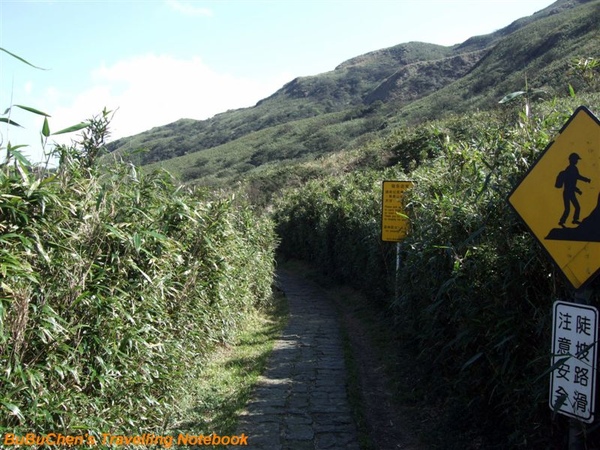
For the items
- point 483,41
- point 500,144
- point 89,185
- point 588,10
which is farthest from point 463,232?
point 483,41

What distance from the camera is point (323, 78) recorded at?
113500mm

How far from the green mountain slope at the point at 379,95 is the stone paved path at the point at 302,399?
3228 millimetres

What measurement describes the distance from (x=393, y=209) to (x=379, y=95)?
74.9 metres

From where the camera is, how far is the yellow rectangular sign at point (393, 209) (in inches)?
333

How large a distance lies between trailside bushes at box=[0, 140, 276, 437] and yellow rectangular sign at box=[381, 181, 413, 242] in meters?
4.24

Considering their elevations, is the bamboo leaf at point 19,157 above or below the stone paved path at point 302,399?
above

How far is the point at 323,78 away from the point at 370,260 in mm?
108931

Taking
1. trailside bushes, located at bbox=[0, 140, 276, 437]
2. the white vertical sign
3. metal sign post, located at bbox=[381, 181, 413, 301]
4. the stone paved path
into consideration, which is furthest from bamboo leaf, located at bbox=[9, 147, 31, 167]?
metal sign post, located at bbox=[381, 181, 413, 301]

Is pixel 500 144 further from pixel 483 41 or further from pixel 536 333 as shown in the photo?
pixel 483 41

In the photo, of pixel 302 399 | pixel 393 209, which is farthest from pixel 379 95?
pixel 302 399

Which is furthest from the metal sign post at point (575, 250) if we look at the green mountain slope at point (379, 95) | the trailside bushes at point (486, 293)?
the green mountain slope at point (379, 95)

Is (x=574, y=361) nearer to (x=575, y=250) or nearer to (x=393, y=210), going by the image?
(x=575, y=250)

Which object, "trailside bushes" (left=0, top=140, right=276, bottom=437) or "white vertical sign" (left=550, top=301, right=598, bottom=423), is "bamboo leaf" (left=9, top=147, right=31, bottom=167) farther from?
"white vertical sign" (left=550, top=301, right=598, bottom=423)

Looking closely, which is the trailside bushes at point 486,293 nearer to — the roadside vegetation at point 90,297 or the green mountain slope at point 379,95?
the green mountain slope at point 379,95
